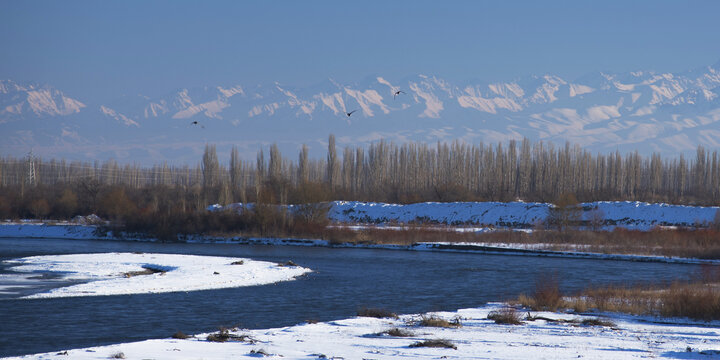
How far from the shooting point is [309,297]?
23719 millimetres

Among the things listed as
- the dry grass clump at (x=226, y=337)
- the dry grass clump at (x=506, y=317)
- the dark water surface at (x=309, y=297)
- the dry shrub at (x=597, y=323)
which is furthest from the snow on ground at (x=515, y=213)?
the dry grass clump at (x=226, y=337)

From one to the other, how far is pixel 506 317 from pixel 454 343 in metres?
3.23

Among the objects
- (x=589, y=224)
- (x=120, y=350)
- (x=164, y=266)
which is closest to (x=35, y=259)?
(x=164, y=266)

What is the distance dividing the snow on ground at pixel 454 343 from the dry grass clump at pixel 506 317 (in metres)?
0.25

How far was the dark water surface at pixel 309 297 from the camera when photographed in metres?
17.3

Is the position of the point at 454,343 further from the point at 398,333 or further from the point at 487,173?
the point at 487,173

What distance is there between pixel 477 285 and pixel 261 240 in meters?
26.8

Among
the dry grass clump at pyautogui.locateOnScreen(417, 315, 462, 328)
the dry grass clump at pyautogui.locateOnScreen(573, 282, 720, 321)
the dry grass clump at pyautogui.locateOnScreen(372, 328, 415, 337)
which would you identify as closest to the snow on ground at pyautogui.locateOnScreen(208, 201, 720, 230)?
the dry grass clump at pyautogui.locateOnScreen(573, 282, 720, 321)

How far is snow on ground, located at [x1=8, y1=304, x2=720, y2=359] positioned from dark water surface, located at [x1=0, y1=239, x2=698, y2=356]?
177 centimetres

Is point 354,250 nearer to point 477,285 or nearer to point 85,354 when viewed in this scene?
point 477,285

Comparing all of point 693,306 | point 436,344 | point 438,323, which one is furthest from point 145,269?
point 693,306

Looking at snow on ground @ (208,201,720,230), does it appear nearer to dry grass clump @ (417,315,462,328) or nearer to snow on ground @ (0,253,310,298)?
snow on ground @ (0,253,310,298)

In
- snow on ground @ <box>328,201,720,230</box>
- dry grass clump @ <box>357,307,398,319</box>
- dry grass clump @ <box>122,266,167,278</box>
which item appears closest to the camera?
dry grass clump @ <box>357,307,398,319</box>

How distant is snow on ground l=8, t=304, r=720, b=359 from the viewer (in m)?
13.9
